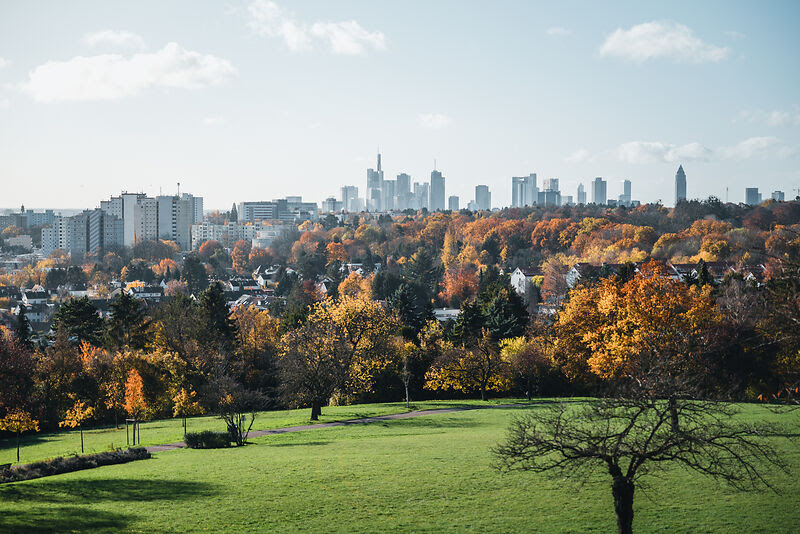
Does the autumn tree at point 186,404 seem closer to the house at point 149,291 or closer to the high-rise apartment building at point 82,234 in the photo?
the house at point 149,291

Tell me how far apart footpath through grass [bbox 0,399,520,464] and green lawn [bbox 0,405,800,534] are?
333 inches

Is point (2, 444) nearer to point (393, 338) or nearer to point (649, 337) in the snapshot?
point (393, 338)

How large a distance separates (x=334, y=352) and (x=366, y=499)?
20955 mm

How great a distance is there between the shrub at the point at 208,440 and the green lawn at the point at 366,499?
12.8 ft

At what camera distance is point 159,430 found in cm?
3756

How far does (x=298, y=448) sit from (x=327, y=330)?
590 inches

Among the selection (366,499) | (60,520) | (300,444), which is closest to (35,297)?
(300,444)

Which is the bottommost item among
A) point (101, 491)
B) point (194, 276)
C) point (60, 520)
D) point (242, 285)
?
point (101, 491)

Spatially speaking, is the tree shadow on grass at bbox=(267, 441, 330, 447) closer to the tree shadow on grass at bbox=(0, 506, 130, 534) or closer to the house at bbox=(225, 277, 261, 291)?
the tree shadow on grass at bbox=(0, 506, 130, 534)

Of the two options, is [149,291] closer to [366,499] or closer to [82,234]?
[82,234]

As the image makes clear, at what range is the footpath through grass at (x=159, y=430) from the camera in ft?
107

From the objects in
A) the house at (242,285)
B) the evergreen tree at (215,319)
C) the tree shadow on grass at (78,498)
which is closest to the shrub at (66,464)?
the tree shadow on grass at (78,498)

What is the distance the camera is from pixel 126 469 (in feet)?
80.4

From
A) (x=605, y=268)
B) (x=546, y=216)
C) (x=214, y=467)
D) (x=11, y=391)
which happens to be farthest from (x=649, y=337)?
(x=546, y=216)
